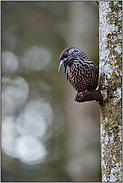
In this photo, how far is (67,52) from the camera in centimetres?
283

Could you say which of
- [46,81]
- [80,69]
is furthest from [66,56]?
[46,81]

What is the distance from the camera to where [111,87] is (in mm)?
2199

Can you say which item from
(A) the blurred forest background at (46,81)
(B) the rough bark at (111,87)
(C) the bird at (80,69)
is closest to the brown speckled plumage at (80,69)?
(C) the bird at (80,69)

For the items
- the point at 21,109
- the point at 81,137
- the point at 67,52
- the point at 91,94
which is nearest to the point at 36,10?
the point at 21,109

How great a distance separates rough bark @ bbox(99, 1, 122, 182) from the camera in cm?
205

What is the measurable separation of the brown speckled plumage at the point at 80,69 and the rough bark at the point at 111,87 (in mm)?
306

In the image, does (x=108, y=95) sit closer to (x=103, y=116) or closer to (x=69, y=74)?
(x=103, y=116)

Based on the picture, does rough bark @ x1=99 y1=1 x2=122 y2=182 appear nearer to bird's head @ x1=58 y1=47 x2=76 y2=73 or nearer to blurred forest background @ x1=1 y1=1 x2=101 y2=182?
bird's head @ x1=58 y1=47 x2=76 y2=73

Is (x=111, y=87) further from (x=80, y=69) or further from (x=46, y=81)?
(x=46, y=81)

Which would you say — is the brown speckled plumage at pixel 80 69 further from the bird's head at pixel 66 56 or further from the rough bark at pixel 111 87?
the rough bark at pixel 111 87

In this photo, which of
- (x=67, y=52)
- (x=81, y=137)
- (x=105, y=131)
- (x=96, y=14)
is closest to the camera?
(x=105, y=131)

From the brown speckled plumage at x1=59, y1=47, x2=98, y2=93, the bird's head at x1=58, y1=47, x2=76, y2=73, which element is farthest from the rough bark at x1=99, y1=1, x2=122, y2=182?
the bird's head at x1=58, y1=47, x2=76, y2=73

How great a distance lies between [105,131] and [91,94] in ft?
1.29

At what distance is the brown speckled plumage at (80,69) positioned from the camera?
2654 mm
